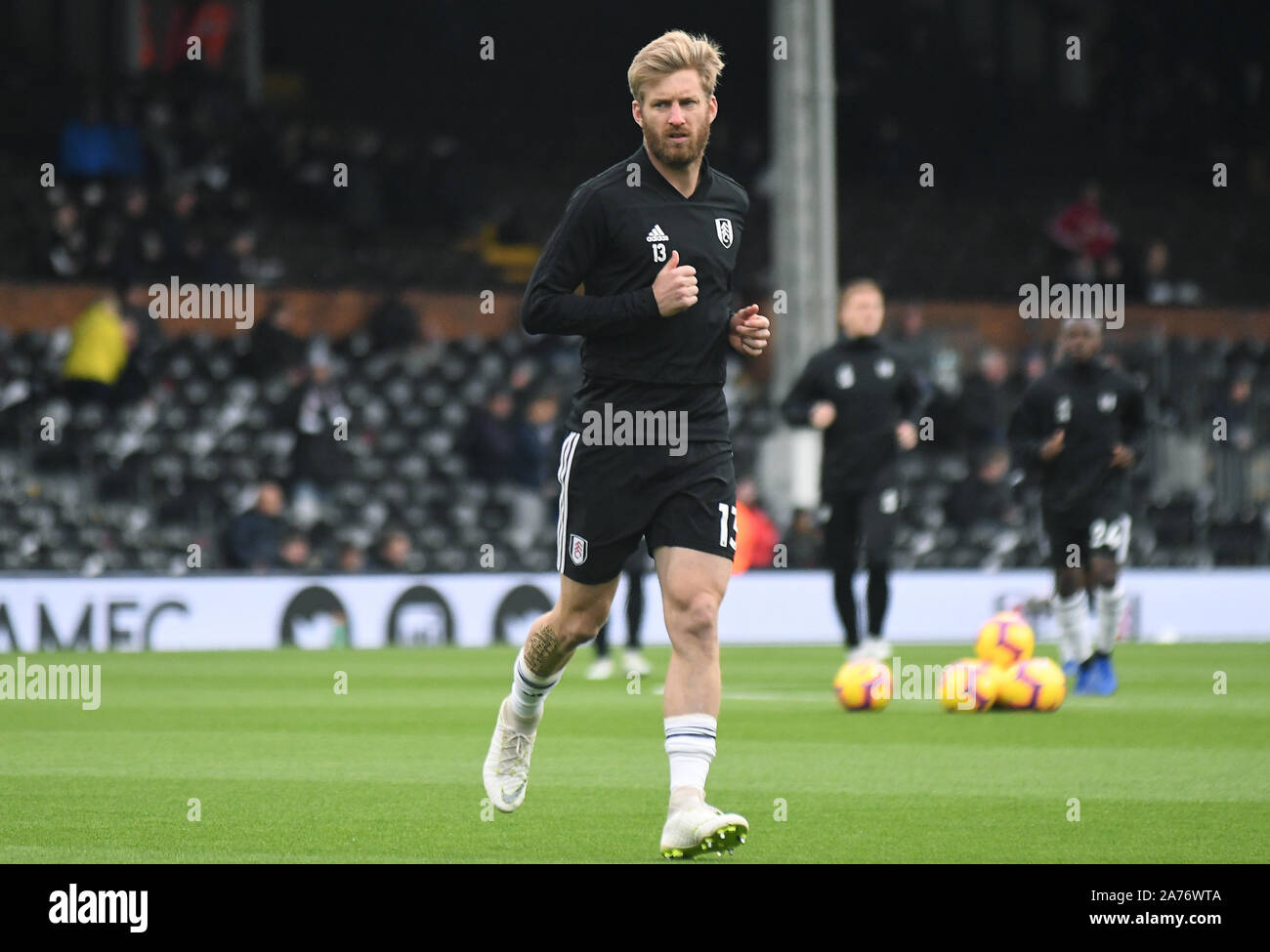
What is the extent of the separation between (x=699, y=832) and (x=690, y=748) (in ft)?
1.23

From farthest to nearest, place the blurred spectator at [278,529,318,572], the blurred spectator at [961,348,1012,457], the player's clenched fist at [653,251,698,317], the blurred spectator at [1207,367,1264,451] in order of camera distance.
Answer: the blurred spectator at [1207,367,1264,451], the blurred spectator at [961,348,1012,457], the blurred spectator at [278,529,318,572], the player's clenched fist at [653,251,698,317]

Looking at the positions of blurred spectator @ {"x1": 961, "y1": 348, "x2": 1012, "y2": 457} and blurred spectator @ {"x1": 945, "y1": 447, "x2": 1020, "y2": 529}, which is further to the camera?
blurred spectator @ {"x1": 961, "y1": 348, "x2": 1012, "y2": 457}

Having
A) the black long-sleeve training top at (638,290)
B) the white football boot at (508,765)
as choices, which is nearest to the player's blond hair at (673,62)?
the black long-sleeve training top at (638,290)

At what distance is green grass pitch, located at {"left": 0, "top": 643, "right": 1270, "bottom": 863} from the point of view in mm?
6758

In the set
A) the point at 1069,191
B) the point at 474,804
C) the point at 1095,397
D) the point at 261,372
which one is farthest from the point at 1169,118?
the point at 474,804

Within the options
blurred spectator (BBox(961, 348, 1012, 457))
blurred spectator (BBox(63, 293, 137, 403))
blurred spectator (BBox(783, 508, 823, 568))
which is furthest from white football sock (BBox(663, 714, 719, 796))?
blurred spectator (BBox(961, 348, 1012, 457))

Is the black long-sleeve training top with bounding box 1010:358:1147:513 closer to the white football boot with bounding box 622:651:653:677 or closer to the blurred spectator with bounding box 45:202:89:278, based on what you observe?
the white football boot with bounding box 622:651:653:677

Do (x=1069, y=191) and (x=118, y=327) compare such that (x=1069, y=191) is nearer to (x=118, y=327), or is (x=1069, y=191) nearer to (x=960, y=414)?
(x=960, y=414)

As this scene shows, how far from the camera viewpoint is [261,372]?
72.7 ft

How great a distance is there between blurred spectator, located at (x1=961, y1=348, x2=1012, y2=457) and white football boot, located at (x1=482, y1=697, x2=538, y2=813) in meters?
17.3

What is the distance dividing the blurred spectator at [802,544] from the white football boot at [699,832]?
1551cm

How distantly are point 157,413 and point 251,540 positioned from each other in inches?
85.8

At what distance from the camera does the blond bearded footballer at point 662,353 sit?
21.6ft

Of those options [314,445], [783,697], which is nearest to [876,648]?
[783,697]
